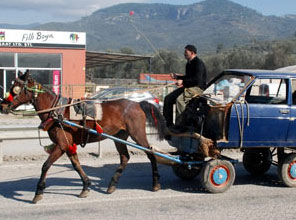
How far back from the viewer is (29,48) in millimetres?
27922

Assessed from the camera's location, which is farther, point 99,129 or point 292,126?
point 292,126

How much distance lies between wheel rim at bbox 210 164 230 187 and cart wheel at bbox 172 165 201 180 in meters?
0.91

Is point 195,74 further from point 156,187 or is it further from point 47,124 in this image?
point 47,124

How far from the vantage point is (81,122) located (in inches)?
287

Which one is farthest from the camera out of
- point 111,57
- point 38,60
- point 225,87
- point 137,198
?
point 111,57

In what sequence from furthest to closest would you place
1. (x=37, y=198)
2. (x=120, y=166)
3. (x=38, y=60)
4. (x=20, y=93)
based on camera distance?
(x=38, y=60)
(x=120, y=166)
(x=20, y=93)
(x=37, y=198)

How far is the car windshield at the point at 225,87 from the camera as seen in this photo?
7992 mm

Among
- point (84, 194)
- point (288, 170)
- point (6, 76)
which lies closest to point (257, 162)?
point (288, 170)

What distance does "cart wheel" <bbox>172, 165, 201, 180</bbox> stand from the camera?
8344 mm

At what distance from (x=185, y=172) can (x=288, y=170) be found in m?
1.89

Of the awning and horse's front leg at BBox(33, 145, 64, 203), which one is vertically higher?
the awning

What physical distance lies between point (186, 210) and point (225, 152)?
5.26 metres

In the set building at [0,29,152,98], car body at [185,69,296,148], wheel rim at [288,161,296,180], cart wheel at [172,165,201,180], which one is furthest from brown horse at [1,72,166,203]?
building at [0,29,152,98]

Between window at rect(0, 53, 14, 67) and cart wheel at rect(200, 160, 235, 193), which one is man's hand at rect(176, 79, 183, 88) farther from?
window at rect(0, 53, 14, 67)
